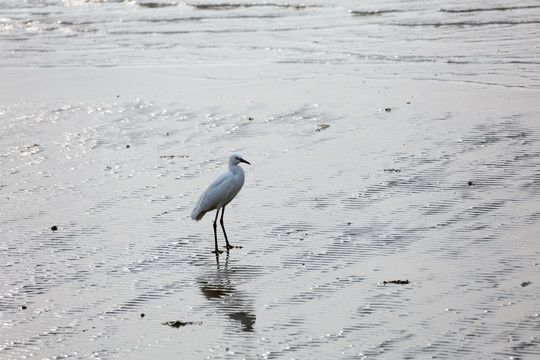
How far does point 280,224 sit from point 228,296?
208cm

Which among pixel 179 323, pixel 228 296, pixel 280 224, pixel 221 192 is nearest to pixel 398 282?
pixel 228 296

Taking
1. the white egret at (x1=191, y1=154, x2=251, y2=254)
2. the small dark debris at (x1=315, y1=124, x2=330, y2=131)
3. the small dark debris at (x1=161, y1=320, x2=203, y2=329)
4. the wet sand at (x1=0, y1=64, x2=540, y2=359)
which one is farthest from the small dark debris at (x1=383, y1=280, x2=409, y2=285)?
the small dark debris at (x1=315, y1=124, x2=330, y2=131)

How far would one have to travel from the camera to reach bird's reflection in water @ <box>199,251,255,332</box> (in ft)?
28.0

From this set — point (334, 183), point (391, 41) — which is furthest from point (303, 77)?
point (334, 183)

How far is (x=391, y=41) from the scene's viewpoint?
23.7 metres

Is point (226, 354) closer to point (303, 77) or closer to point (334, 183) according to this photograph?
point (334, 183)

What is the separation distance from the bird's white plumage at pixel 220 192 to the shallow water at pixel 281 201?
37cm

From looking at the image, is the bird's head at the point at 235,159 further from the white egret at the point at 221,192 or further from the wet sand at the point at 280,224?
the wet sand at the point at 280,224

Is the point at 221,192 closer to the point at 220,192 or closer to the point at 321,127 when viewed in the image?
the point at 220,192

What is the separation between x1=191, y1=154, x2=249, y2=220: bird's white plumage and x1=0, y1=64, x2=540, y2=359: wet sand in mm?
363

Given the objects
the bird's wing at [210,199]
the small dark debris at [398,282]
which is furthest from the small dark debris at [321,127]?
the small dark debris at [398,282]

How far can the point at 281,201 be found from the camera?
11891mm

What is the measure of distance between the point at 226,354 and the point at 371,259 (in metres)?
2.42

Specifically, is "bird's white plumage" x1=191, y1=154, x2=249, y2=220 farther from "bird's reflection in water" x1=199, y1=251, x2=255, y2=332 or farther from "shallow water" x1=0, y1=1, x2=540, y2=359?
"bird's reflection in water" x1=199, y1=251, x2=255, y2=332
